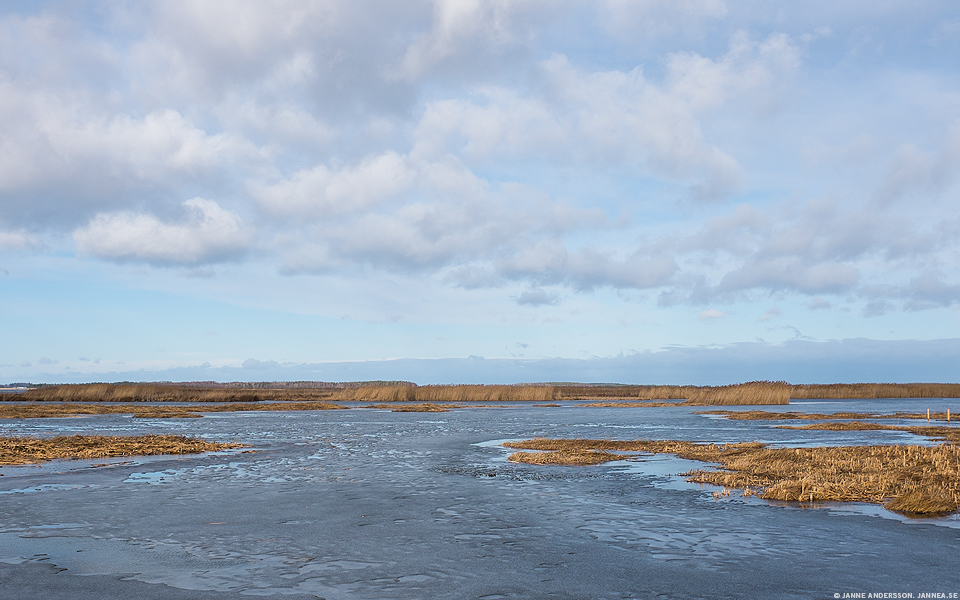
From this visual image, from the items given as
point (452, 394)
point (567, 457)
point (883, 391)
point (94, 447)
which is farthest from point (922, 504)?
point (883, 391)

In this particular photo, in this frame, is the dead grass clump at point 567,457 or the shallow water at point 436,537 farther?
the dead grass clump at point 567,457

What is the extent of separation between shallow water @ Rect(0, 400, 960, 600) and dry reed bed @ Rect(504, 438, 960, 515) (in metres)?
0.83

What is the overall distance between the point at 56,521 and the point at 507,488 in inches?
387

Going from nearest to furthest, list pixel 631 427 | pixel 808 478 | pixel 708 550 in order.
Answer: pixel 708 550 → pixel 808 478 → pixel 631 427

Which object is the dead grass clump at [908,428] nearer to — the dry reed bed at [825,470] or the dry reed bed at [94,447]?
the dry reed bed at [825,470]

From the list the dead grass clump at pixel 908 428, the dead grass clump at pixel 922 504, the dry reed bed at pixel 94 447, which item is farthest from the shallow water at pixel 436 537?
the dead grass clump at pixel 908 428

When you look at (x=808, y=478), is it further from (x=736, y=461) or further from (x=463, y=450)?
(x=463, y=450)

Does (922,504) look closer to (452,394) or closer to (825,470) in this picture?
(825,470)

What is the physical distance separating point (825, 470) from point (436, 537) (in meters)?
12.0

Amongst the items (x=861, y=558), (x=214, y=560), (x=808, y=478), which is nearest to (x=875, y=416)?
(x=808, y=478)

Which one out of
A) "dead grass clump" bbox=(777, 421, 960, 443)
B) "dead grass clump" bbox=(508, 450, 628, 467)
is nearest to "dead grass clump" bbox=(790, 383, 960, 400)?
"dead grass clump" bbox=(777, 421, 960, 443)

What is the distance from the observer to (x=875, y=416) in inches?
1889

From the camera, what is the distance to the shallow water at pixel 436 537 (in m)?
8.84

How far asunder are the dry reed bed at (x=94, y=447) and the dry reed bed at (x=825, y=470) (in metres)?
13.3
